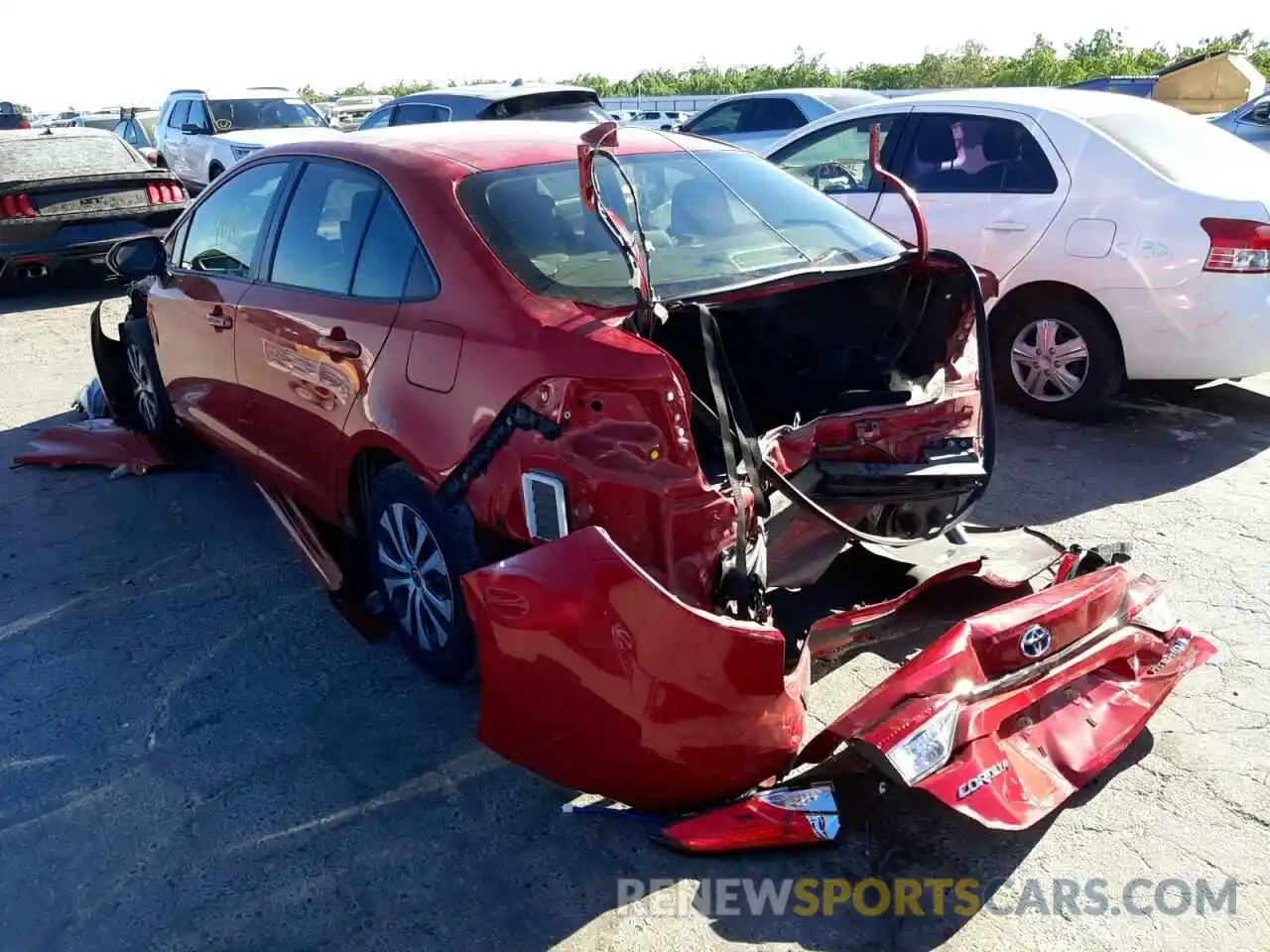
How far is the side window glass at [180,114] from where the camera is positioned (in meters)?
14.8

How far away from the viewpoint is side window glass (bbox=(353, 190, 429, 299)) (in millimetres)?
3270

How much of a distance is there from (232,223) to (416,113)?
7626 mm

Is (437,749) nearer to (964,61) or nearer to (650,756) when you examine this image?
(650,756)

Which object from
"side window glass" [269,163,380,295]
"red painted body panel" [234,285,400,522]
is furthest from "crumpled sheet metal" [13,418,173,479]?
"side window glass" [269,163,380,295]

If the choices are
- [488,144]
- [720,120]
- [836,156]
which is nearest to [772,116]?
[720,120]

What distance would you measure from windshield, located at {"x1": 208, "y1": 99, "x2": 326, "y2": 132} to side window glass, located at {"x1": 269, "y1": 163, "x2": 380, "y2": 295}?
11424 millimetres

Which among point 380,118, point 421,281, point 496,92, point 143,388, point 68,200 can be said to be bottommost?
point 143,388

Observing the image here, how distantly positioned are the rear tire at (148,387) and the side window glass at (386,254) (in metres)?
2.27

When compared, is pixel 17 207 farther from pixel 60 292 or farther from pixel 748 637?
pixel 748 637

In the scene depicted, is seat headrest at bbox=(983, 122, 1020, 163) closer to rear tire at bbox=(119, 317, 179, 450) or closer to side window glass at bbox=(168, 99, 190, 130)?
rear tire at bbox=(119, 317, 179, 450)

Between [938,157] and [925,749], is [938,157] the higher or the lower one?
the higher one

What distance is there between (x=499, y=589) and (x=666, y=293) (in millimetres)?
1059

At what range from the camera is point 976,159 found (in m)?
5.97

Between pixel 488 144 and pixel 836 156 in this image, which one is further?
pixel 836 156
